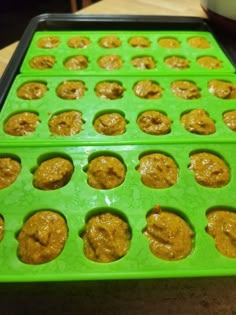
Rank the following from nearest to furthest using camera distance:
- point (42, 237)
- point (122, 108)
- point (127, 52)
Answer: point (42, 237) < point (122, 108) < point (127, 52)

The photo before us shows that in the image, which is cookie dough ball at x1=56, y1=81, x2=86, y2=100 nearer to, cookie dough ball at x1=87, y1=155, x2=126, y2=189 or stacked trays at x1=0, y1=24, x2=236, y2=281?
stacked trays at x1=0, y1=24, x2=236, y2=281

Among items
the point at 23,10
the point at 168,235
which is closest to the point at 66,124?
the point at 168,235

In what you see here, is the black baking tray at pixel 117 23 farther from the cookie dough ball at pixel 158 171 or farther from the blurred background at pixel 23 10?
the blurred background at pixel 23 10

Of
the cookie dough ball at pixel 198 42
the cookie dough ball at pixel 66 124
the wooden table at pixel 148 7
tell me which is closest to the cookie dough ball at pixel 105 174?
the cookie dough ball at pixel 66 124

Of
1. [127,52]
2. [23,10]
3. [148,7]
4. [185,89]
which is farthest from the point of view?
[23,10]

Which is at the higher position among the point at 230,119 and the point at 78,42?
the point at 78,42

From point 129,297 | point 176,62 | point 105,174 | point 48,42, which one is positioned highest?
point 48,42

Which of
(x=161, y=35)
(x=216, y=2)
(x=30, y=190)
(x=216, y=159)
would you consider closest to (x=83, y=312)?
(x=30, y=190)

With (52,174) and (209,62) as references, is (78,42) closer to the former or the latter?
(209,62)
